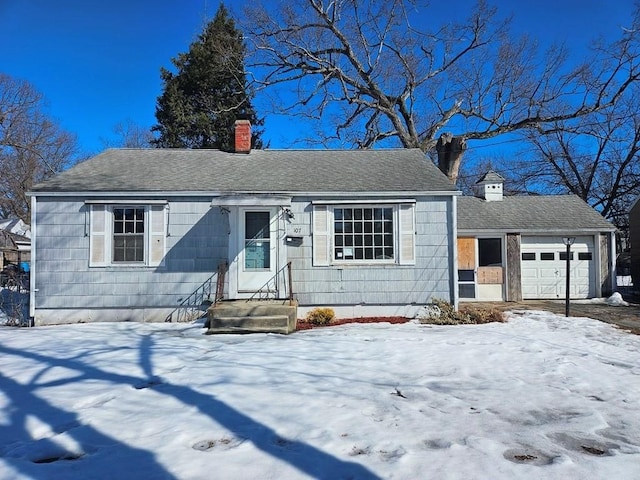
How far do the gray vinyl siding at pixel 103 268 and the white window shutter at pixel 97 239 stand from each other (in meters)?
0.11

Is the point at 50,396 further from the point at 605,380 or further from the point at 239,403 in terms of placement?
the point at 605,380

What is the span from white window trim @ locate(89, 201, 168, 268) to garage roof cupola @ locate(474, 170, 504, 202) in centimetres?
1115

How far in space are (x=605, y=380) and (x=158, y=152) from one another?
11513 mm

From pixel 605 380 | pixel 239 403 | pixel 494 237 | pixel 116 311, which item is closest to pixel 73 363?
pixel 239 403

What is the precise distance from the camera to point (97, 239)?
9922 millimetres

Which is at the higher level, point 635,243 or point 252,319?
point 635,243

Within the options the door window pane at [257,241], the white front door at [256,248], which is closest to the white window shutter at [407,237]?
the white front door at [256,248]

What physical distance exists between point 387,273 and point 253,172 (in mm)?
4283

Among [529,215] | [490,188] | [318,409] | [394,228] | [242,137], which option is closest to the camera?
[318,409]

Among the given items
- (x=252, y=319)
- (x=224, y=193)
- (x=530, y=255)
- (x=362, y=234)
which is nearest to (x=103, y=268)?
(x=224, y=193)

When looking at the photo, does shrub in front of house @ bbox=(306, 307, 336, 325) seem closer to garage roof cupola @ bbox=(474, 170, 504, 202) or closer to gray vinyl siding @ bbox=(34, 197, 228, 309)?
gray vinyl siding @ bbox=(34, 197, 228, 309)

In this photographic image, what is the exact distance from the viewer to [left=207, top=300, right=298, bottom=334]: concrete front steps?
28.5 feet

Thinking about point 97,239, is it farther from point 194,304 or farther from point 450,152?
point 450,152

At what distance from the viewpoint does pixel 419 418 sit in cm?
423
